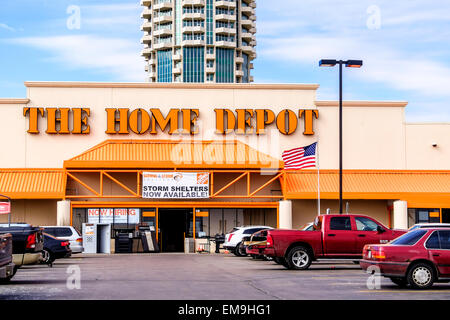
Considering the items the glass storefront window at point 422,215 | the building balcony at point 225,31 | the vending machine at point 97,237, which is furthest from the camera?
the building balcony at point 225,31

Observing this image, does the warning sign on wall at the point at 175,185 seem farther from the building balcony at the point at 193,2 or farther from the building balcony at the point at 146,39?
the building balcony at the point at 146,39

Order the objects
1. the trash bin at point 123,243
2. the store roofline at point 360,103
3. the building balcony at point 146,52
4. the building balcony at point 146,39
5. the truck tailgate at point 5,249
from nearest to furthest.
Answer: the truck tailgate at point 5,249 < the trash bin at point 123,243 < the store roofline at point 360,103 < the building balcony at point 146,39 < the building balcony at point 146,52

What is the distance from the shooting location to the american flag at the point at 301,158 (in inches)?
1497

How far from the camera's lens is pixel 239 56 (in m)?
136

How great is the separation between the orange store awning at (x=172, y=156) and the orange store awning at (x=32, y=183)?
4.92 feet

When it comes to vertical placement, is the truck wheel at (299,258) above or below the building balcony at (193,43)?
below

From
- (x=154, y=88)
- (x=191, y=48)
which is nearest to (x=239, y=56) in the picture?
(x=191, y=48)

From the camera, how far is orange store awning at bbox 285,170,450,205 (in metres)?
41.9

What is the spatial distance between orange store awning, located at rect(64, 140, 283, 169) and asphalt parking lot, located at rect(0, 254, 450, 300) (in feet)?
55.1

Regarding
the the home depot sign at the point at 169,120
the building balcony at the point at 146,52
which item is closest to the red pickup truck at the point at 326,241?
the the home depot sign at the point at 169,120

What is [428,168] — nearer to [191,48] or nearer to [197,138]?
[197,138]

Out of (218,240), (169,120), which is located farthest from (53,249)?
(169,120)

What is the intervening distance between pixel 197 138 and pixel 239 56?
9288 cm

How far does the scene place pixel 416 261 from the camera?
17281mm
